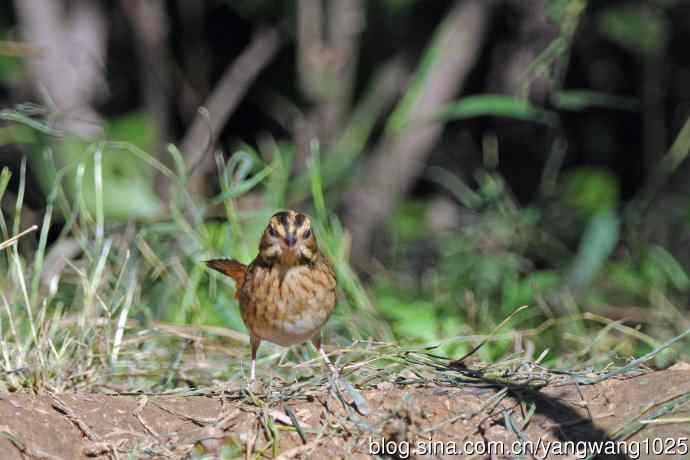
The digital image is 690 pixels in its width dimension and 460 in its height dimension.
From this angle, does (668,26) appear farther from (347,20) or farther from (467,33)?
(347,20)

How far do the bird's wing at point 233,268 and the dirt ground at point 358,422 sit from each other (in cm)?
77

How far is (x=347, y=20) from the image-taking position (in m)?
6.28

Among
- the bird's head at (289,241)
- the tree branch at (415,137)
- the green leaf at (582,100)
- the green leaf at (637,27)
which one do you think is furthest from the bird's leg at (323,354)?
the green leaf at (637,27)

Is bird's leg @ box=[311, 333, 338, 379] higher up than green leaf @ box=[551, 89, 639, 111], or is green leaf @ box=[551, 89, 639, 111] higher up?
green leaf @ box=[551, 89, 639, 111]

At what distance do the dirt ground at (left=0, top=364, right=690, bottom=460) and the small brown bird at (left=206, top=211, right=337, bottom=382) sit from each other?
433 mm

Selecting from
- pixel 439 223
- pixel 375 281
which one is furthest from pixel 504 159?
pixel 375 281

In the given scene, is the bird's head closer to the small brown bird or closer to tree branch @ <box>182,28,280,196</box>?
the small brown bird

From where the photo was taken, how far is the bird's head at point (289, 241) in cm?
330

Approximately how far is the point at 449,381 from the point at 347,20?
3.74 m

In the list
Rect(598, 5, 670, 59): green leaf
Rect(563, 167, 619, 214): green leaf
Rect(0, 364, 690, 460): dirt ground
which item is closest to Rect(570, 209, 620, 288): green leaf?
Rect(563, 167, 619, 214): green leaf

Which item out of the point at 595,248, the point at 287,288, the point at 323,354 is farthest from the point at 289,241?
the point at 595,248

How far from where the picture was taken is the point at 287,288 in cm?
334

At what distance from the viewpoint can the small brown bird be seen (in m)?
3.29

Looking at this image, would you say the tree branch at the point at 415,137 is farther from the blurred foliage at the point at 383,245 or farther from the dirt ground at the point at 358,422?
the dirt ground at the point at 358,422
